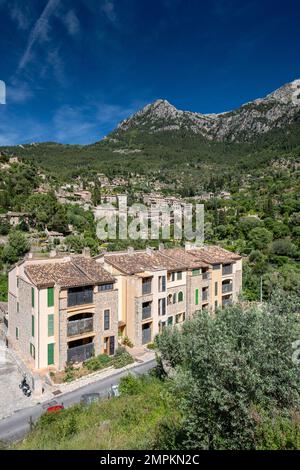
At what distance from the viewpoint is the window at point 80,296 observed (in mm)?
24281

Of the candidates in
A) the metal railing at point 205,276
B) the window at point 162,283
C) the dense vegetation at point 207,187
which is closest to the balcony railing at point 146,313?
the window at point 162,283

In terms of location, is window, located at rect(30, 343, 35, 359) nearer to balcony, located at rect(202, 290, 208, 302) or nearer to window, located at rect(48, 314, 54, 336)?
window, located at rect(48, 314, 54, 336)

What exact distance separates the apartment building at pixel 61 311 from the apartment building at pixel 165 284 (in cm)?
201

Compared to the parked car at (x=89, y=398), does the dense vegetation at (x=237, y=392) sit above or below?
above

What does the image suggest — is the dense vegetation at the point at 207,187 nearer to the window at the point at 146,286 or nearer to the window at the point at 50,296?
the window at the point at 146,286

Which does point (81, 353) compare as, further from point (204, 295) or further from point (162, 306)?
point (204, 295)

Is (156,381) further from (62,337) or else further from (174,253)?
(174,253)

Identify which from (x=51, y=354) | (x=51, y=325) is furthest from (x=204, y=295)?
(x=51, y=354)

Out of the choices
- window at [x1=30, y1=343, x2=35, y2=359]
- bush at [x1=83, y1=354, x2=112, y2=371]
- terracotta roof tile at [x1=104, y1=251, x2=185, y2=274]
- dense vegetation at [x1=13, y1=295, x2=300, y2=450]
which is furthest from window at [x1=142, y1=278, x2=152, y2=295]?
dense vegetation at [x1=13, y1=295, x2=300, y2=450]

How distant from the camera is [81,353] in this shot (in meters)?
24.9

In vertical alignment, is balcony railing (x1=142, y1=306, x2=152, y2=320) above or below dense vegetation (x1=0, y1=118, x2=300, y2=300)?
below

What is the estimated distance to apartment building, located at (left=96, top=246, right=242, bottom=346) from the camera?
1127 inches

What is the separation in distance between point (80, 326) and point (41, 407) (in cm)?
624

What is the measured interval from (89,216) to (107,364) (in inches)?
2251
